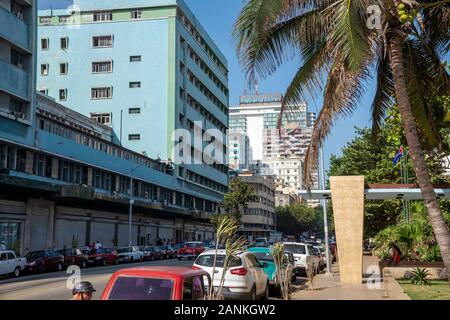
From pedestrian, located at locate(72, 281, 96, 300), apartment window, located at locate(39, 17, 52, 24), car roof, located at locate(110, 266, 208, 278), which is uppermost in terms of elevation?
apartment window, located at locate(39, 17, 52, 24)

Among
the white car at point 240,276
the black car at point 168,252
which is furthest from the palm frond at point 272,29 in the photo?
the black car at point 168,252

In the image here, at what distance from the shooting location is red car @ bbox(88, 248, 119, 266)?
122 ft

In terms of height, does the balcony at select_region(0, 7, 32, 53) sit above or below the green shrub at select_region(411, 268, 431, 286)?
above

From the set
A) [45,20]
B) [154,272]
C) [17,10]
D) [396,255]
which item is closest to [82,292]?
[154,272]

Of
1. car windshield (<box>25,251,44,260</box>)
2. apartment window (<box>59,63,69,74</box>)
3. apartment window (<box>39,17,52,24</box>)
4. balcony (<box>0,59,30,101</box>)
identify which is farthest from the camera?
apartment window (<box>39,17,52,24</box>)

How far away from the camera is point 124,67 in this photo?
70.8 meters

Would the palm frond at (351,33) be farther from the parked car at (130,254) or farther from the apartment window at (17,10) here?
the apartment window at (17,10)

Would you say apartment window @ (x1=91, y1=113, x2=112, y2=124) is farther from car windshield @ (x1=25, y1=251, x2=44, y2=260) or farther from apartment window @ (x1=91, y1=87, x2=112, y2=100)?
car windshield @ (x1=25, y1=251, x2=44, y2=260)

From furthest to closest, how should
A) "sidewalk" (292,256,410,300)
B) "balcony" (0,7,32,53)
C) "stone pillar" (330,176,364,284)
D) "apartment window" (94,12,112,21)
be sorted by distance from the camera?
"apartment window" (94,12,112,21) → "balcony" (0,7,32,53) → "stone pillar" (330,176,364,284) → "sidewalk" (292,256,410,300)

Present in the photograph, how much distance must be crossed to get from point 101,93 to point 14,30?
31300 mm

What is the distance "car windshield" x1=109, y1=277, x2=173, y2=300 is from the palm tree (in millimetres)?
5168

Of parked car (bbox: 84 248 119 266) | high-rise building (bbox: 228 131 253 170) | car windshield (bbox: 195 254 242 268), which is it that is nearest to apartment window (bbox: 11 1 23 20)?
parked car (bbox: 84 248 119 266)
